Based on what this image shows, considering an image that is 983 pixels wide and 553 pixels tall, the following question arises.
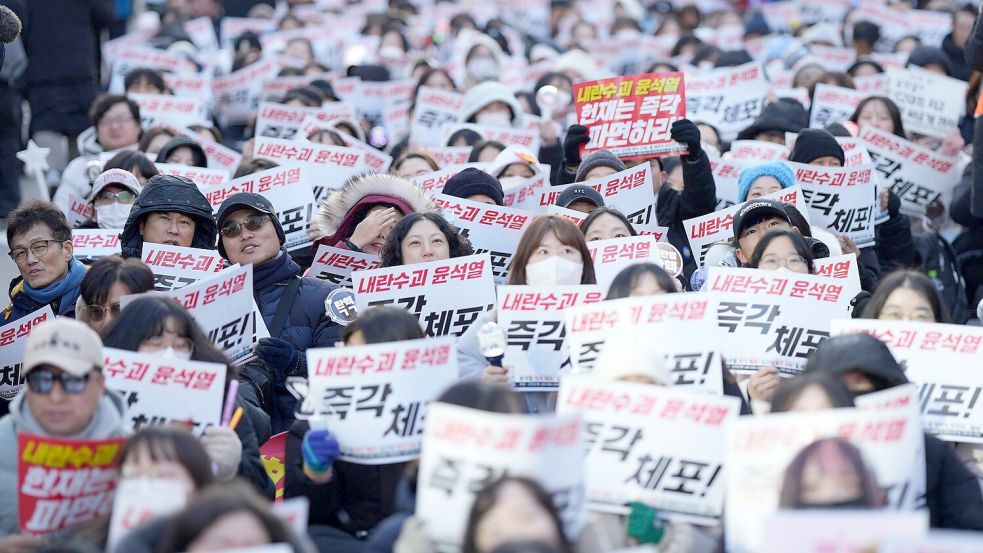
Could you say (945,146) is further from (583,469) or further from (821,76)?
(583,469)

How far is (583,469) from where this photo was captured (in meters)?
5.65

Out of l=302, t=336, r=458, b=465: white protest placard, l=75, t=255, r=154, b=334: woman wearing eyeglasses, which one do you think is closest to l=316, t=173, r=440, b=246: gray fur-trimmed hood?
l=75, t=255, r=154, b=334: woman wearing eyeglasses

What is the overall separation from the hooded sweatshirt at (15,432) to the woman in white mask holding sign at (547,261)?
1999mm

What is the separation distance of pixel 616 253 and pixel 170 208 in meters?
2.56

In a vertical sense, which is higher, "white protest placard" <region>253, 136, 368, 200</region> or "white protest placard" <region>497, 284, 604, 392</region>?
"white protest placard" <region>497, 284, 604, 392</region>

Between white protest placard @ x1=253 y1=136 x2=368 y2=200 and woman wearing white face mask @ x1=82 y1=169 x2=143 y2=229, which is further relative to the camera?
white protest placard @ x1=253 y1=136 x2=368 y2=200

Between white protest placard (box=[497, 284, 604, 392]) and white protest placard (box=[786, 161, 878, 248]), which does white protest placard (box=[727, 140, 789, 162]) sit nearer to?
white protest placard (box=[786, 161, 878, 248])

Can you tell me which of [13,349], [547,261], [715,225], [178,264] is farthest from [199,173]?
[547,261]

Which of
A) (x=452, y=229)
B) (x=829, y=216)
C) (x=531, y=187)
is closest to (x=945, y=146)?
(x=829, y=216)

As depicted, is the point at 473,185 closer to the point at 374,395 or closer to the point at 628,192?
the point at 628,192

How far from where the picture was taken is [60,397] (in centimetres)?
595

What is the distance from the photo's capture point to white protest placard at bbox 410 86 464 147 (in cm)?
1458

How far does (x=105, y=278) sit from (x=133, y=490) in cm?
240

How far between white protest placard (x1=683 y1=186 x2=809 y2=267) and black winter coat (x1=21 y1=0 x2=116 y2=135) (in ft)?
→ 22.6
